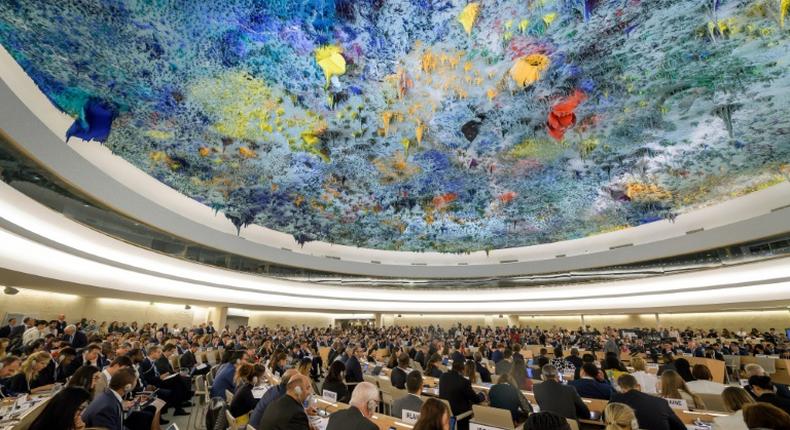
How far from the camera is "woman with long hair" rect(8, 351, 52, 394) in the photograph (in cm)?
525

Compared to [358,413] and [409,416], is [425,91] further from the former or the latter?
[358,413]

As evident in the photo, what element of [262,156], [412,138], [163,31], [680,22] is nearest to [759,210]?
[680,22]

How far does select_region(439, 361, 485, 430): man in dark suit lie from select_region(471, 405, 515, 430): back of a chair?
948 mm

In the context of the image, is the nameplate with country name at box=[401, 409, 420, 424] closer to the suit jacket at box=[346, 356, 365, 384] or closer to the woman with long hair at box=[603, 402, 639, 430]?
the woman with long hair at box=[603, 402, 639, 430]

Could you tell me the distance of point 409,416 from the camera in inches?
167

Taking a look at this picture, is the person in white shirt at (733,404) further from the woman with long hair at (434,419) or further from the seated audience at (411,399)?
the seated audience at (411,399)

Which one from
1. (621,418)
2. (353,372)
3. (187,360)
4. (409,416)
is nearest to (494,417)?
(409,416)

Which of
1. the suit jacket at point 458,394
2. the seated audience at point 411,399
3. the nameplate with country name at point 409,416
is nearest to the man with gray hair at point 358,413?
the nameplate with country name at point 409,416

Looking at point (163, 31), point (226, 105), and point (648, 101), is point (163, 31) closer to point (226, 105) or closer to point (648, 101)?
point (226, 105)

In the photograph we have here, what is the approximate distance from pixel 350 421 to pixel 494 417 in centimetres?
186

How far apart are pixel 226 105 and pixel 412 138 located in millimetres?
4094

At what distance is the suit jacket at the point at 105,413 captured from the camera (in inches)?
138

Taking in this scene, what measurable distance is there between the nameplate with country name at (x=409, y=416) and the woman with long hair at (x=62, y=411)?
10.3 ft

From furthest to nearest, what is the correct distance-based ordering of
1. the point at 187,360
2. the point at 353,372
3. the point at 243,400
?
the point at 187,360, the point at 353,372, the point at 243,400
